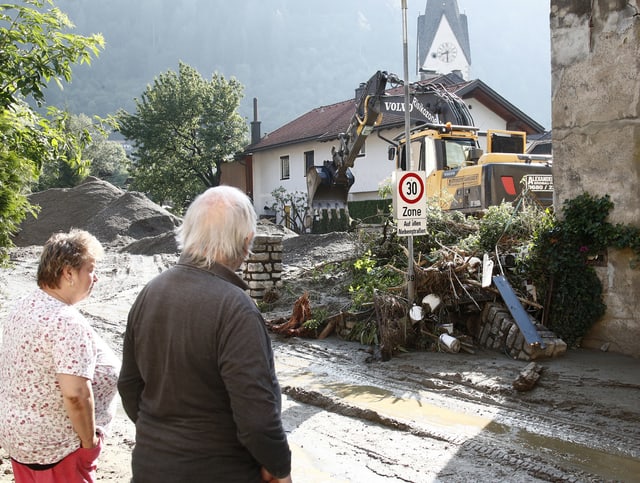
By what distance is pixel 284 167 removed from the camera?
4325 centimetres

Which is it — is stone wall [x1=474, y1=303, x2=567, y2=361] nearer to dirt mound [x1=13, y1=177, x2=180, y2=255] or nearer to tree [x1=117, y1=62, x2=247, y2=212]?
dirt mound [x1=13, y1=177, x2=180, y2=255]

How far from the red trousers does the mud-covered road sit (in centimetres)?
185

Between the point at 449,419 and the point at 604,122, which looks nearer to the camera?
the point at 449,419

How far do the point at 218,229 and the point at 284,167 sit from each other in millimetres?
40885

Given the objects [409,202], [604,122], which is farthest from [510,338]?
[604,122]

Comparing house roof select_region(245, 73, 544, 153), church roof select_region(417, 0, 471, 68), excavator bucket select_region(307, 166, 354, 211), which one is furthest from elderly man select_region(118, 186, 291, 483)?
church roof select_region(417, 0, 471, 68)

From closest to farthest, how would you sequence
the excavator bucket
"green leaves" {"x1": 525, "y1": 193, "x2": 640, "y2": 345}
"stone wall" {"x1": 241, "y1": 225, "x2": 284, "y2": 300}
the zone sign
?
1. "green leaves" {"x1": 525, "y1": 193, "x2": 640, "y2": 345}
2. the zone sign
3. "stone wall" {"x1": 241, "y1": 225, "x2": 284, "y2": 300}
4. the excavator bucket

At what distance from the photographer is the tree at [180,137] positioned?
43.6 m

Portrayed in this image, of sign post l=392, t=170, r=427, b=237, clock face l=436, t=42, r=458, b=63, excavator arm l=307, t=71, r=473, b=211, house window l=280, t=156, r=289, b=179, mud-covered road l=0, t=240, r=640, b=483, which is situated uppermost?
clock face l=436, t=42, r=458, b=63

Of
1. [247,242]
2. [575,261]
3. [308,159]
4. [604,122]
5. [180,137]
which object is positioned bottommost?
[575,261]

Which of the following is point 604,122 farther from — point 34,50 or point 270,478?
point 270,478

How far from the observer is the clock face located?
388 feet

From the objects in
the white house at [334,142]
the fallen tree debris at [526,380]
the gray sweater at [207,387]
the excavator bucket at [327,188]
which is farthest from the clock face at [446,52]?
the gray sweater at [207,387]

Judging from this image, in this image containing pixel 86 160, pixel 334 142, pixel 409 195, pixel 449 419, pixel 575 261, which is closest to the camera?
pixel 86 160
